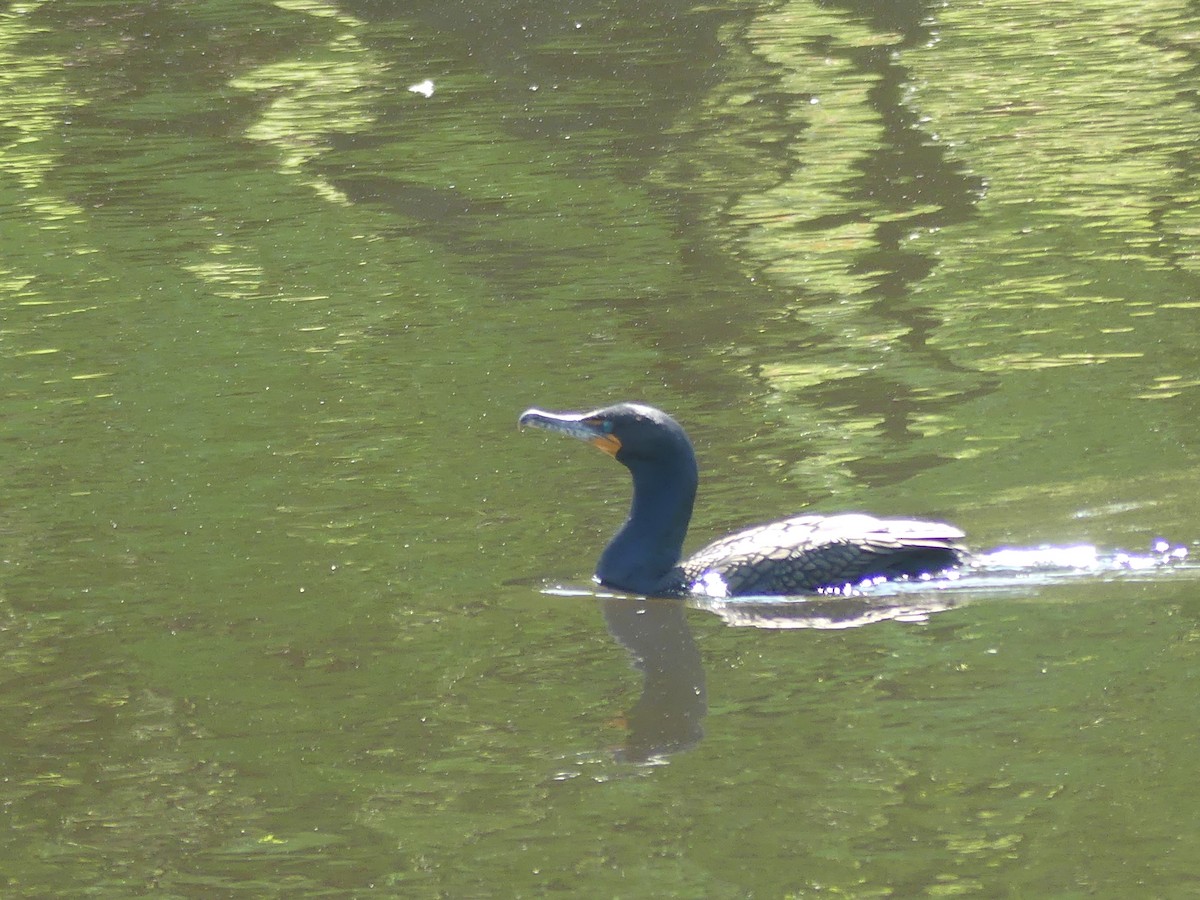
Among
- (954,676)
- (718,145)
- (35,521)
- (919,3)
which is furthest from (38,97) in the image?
(954,676)

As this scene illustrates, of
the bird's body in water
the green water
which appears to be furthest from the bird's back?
the green water

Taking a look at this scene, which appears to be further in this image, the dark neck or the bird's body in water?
the dark neck

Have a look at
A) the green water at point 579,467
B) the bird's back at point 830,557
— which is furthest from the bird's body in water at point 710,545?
the green water at point 579,467

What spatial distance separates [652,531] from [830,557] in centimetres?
77

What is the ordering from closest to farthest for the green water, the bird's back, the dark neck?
the green water
the bird's back
the dark neck

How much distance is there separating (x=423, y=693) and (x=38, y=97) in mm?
17389

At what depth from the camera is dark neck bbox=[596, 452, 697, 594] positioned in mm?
9211

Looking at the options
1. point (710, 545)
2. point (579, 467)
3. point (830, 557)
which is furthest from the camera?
point (579, 467)

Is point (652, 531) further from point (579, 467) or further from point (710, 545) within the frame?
point (579, 467)

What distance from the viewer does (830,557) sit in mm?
9086

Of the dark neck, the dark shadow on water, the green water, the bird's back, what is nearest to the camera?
the green water

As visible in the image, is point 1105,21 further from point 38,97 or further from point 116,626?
point 116,626

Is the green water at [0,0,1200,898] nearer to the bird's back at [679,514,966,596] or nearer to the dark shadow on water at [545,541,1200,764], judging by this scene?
the dark shadow on water at [545,541,1200,764]

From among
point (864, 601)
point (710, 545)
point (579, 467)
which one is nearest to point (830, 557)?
point (864, 601)
